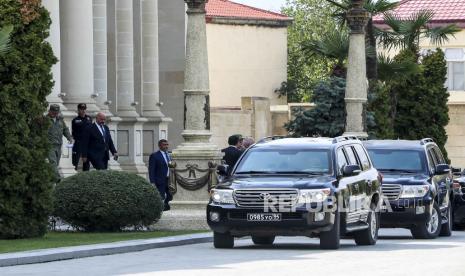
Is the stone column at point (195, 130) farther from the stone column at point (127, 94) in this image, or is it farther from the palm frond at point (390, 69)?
the stone column at point (127, 94)

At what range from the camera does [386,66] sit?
153 feet

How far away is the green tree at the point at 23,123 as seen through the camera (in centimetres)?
2566

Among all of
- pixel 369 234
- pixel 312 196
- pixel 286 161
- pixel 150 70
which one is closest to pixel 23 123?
pixel 286 161

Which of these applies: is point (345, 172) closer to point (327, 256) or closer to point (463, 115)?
point (327, 256)

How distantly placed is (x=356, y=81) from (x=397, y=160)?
9.87 metres

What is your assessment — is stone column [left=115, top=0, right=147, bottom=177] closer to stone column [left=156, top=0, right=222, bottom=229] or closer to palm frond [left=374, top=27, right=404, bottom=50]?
palm frond [left=374, top=27, right=404, bottom=50]

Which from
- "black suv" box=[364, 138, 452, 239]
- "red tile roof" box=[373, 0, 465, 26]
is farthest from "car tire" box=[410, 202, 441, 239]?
→ "red tile roof" box=[373, 0, 465, 26]

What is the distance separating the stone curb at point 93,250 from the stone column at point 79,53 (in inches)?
620

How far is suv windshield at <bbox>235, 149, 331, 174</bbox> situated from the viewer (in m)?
25.3

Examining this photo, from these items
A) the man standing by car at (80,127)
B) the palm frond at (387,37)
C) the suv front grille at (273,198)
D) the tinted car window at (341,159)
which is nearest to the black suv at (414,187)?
the tinted car window at (341,159)

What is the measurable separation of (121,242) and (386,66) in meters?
22.8

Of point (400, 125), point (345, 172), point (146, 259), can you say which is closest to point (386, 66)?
point (400, 125)

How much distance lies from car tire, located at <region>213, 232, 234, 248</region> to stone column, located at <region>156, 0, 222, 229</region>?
15.6 ft

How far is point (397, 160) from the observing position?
3000 centimetres
